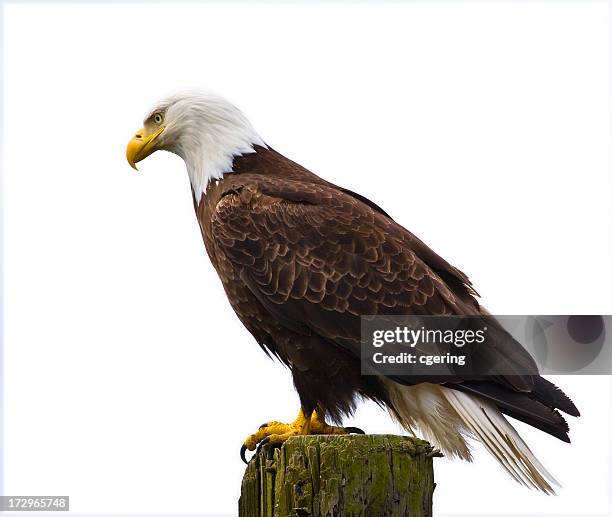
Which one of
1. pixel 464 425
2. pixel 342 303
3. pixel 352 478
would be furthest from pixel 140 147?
pixel 352 478

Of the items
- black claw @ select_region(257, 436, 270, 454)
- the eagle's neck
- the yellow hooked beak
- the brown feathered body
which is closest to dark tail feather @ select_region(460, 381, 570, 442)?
the brown feathered body

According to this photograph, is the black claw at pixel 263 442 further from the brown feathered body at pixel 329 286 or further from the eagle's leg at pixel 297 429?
the brown feathered body at pixel 329 286

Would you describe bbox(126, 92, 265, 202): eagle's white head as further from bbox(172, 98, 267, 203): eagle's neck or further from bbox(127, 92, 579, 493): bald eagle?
bbox(127, 92, 579, 493): bald eagle

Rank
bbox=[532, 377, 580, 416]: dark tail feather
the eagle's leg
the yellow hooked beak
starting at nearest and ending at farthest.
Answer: bbox=[532, 377, 580, 416]: dark tail feather
the eagle's leg
the yellow hooked beak

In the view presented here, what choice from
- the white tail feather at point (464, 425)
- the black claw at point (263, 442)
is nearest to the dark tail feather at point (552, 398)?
the white tail feather at point (464, 425)

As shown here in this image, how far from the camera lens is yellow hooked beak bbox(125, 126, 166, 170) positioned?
19.9 feet

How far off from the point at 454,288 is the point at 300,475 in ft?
5.92

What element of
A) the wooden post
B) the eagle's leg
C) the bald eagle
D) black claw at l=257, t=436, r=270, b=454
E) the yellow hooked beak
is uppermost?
the yellow hooked beak

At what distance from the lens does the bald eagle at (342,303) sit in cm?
508

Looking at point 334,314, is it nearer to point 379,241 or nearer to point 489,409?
point 379,241

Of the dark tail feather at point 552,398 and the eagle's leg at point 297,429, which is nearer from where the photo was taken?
the dark tail feather at point 552,398

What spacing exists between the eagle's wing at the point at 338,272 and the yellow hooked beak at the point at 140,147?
2.58 ft

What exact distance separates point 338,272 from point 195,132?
4.67ft

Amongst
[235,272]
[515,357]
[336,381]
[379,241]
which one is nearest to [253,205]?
[235,272]
